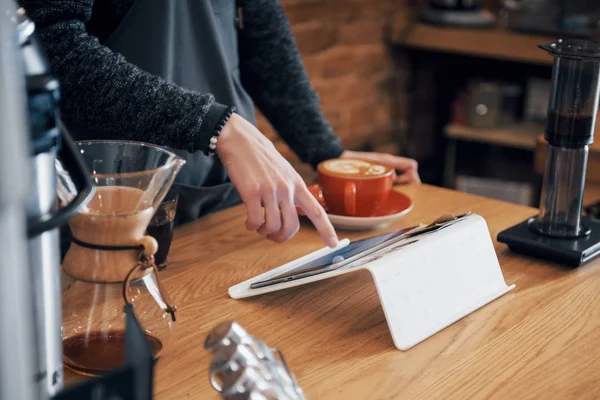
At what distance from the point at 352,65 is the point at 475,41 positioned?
1.63 feet

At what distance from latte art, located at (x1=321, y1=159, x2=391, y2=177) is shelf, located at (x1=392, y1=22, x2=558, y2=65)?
2018 millimetres

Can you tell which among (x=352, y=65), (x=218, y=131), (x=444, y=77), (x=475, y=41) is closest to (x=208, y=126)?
(x=218, y=131)

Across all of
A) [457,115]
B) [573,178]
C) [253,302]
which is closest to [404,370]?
[253,302]

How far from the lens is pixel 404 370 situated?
33.0 inches

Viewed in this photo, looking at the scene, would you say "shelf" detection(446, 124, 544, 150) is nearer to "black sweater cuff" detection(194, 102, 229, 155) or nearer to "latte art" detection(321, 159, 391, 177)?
"latte art" detection(321, 159, 391, 177)

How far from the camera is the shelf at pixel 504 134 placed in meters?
3.36

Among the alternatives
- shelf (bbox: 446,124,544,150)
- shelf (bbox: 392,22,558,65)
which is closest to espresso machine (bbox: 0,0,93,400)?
shelf (bbox: 392,22,558,65)

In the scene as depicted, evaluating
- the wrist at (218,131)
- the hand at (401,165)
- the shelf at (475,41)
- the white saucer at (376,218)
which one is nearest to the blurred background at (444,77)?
the shelf at (475,41)

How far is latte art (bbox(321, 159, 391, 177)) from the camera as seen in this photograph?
1237 millimetres

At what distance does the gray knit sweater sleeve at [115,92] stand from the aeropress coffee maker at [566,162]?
18.3 inches

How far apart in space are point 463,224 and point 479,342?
177mm

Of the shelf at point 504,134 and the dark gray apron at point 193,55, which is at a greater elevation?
the dark gray apron at point 193,55

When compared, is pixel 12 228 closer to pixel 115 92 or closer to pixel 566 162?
pixel 115 92

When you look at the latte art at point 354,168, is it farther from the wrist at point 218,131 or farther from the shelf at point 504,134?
the shelf at point 504,134
